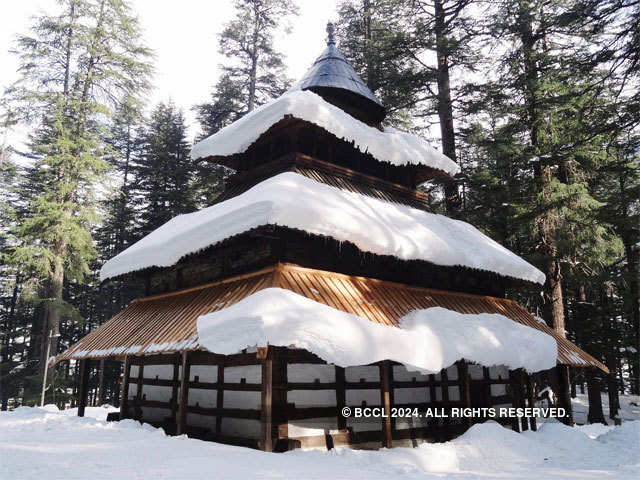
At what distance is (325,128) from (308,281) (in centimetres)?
497

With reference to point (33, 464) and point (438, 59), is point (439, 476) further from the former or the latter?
point (438, 59)

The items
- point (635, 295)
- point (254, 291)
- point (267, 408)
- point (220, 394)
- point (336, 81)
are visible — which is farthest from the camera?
point (635, 295)

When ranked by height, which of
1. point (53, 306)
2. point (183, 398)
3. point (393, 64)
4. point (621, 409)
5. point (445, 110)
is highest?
point (393, 64)

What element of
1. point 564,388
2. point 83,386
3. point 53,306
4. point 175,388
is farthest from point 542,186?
point 53,306

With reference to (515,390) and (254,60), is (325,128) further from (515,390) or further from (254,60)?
(254,60)

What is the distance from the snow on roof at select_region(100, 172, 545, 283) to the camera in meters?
9.33

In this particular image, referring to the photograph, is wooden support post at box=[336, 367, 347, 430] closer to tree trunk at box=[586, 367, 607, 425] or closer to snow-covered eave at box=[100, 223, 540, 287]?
snow-covered eave at box=[100, 223, 540, 287]

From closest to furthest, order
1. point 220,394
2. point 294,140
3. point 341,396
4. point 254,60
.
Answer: point 341,396, point 220,394, point 294,140, point 254,60

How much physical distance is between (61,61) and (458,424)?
83.5 ft

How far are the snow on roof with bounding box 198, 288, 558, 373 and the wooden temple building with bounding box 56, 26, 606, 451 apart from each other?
234 millimetres

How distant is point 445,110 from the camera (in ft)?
65.2

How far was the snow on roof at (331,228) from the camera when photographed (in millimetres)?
9328

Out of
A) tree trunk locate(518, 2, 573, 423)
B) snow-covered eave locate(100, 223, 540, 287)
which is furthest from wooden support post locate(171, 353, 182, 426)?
tree trunk locate(518, 2, 573, 423)

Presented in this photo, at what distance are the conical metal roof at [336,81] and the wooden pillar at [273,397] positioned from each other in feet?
33.8
